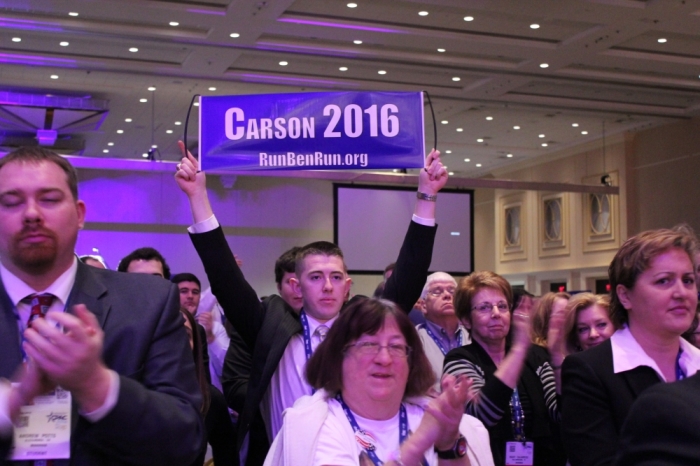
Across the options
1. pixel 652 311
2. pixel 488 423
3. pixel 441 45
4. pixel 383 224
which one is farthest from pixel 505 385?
pixel 383 224

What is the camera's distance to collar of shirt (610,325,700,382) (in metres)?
2.27

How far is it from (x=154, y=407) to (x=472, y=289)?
91.4 inches

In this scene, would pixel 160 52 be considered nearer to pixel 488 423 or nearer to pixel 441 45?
pixel 441 45

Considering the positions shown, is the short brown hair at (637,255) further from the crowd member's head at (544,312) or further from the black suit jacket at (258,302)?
the crowd member's head at (544,312)

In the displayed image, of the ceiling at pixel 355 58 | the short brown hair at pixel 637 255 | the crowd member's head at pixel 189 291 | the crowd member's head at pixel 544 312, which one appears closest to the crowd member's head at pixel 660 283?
the short brown hair at pixel 637 255

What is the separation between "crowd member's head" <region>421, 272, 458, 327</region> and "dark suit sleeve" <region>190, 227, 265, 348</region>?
53.6 inches

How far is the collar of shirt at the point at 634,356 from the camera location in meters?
2.27

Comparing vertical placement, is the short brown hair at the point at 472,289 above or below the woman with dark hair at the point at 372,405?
above

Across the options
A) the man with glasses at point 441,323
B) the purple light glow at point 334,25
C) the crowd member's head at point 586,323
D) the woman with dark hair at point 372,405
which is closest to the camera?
the woman with dark hair at point 372,405

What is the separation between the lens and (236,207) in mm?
17234

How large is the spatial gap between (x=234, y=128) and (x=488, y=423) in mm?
1706

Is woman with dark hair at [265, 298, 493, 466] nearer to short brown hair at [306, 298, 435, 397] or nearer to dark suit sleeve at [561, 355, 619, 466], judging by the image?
short brown hair at [306, 298, 435, 397]

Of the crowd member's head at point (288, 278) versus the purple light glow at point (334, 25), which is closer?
the crowd member's head at point (288, 278)

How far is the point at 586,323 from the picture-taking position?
3512 millimetres
